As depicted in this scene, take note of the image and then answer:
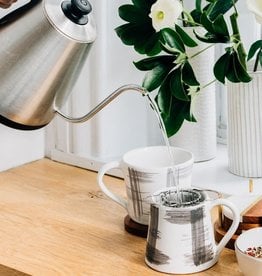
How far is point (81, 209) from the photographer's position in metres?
1.17

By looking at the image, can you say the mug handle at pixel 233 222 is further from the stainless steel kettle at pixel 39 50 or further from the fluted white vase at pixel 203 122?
the fluted white vase at pixel 203 122

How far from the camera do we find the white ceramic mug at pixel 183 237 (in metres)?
0.93

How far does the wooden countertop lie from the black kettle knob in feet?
1.04

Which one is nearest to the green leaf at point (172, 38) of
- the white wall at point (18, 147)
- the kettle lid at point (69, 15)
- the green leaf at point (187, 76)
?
the green leaf at point (187, 76)

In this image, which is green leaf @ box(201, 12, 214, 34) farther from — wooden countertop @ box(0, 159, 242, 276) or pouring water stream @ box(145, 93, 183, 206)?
wooden countertop @ box(0, 159, 242, 276)

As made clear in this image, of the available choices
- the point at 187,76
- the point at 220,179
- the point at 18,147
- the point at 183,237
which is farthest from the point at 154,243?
the point at 18,147

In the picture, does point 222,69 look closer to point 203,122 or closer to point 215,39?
point 215,39

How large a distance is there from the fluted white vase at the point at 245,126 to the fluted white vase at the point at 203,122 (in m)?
0.08

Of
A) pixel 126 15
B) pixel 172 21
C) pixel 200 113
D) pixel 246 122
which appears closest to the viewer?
pixel 172 21

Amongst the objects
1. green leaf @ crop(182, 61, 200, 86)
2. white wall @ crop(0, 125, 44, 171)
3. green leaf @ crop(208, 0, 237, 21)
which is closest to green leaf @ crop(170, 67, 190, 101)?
green leaf @ crop(182, 61, 200, 86)

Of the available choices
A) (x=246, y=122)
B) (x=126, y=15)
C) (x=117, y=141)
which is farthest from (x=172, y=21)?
(x=117, y=141)

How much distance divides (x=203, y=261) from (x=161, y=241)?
0.20ft

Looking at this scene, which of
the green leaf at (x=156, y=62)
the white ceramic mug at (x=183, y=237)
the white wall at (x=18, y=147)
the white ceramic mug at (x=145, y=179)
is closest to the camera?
the white ceramic mug at (x=183, y=237)

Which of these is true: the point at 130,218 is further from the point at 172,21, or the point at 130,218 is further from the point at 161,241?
the point at 172,21
